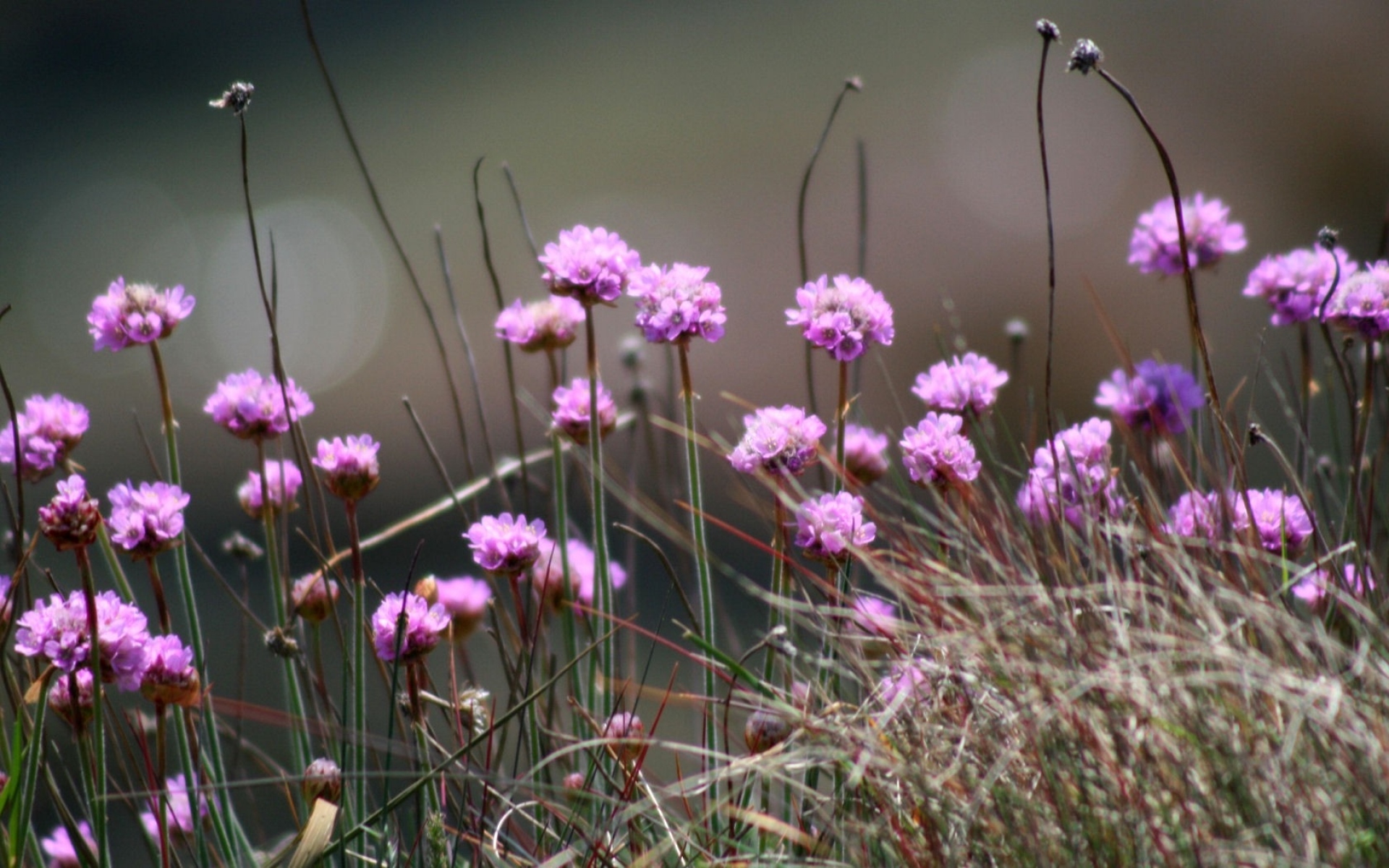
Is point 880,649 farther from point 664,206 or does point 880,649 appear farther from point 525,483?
point 664,206

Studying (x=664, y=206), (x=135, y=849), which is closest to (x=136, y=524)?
(x=135, y=849)

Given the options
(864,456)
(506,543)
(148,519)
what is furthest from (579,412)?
(148,519)

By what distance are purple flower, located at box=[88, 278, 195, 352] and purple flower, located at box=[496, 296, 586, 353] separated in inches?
12.9

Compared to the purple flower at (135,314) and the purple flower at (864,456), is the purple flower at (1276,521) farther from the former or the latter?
the purple flower at (135,314)

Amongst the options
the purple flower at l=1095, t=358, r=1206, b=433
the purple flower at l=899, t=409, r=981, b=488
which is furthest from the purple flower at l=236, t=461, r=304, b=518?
the purple flower at l=1095, t=358, r=1206, b=433

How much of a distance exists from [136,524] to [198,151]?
8694 mm

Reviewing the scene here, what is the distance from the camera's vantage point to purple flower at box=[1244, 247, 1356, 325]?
56.4 inches

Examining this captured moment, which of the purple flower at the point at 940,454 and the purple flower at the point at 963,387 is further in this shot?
the purple flower at the point at 963,387

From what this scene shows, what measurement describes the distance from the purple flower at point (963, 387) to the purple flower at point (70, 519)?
802mm

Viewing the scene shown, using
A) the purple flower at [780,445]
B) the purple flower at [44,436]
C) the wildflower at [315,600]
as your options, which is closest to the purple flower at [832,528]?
the purple flower at [780,445]

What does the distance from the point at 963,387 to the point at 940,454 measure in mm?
142

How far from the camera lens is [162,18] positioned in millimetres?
10234

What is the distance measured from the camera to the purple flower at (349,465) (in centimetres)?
124

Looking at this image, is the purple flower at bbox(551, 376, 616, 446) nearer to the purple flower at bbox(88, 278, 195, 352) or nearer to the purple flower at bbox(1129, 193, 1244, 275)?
the purple flower at bbox(88, 278, 195, 352)
